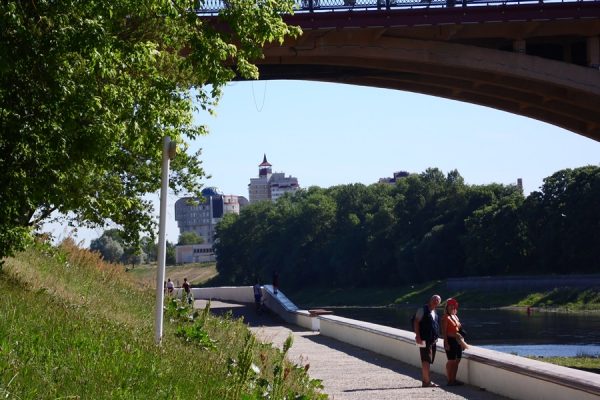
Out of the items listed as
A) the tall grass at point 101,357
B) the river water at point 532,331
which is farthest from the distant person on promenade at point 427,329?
the river water at point 532,331

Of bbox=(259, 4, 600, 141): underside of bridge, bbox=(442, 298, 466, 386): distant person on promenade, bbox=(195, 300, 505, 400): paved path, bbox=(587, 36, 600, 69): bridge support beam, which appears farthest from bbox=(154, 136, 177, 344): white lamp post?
bbox=(587, 36, 600, 69): bridge support beam

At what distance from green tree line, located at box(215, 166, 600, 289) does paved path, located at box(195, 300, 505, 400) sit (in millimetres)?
48865

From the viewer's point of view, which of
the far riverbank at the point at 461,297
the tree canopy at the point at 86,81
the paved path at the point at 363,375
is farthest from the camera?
the far riverbank at the point at 461,297

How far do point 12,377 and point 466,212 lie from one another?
8738 cm

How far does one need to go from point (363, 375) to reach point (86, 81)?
6.50 meters

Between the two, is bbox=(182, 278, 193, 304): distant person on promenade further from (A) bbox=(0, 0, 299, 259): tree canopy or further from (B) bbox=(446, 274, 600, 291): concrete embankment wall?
(B) bbox=(446, 274, 600, 291): concrete embankment wall

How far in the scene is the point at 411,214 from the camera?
337 feet

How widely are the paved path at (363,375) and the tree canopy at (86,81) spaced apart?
3.75m

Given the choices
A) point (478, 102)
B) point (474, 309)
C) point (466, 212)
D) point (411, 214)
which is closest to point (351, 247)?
point (411, 214)

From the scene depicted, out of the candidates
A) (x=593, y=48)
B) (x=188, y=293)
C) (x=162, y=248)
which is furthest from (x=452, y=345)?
(x=593, y=48)

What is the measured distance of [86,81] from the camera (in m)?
10.8

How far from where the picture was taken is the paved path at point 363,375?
41.3 feet

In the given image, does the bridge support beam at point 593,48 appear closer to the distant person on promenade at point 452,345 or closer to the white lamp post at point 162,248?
the distant person on promenade at point 452,345

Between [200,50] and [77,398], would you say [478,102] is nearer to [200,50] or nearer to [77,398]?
[200,50]
